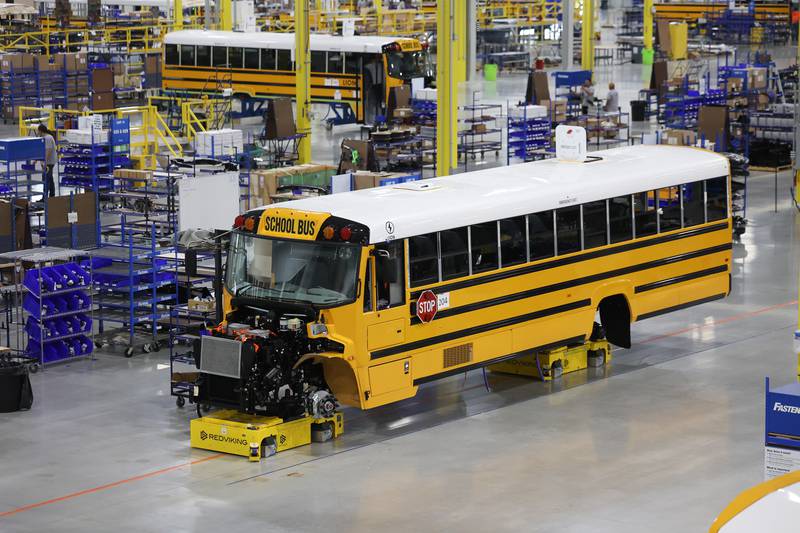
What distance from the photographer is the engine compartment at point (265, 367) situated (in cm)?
1441

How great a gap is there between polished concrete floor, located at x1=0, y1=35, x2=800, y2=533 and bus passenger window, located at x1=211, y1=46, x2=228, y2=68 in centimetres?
2690

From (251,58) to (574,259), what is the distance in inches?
1110

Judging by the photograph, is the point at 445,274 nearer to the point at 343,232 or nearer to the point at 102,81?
the point at 343,232

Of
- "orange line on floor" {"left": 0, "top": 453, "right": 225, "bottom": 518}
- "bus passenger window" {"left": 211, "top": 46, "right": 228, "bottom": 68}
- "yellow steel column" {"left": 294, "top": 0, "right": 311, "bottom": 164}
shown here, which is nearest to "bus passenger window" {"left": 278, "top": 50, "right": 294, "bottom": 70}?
"bus passenger window" {"left": 211, "top": 46, "right": 228, "bottom": 68}

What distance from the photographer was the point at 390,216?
1495 centimetres

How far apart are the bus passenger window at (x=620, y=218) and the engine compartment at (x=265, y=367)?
451cm

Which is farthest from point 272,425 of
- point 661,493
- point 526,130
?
point 526,130

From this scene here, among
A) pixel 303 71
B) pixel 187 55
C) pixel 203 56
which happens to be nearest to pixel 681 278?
pixel 303 71

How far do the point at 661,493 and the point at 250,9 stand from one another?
123ft

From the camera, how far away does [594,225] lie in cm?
1728

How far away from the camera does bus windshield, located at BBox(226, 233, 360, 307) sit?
14.6 meters

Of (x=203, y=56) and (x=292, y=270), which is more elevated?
(x=203, y=56)

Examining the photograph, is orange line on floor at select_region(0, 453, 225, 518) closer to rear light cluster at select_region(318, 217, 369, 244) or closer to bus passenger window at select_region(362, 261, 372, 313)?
bus passenger window at select_region(362, 261, 372, 313)

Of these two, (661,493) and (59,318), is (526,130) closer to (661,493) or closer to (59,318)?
(59,318)
